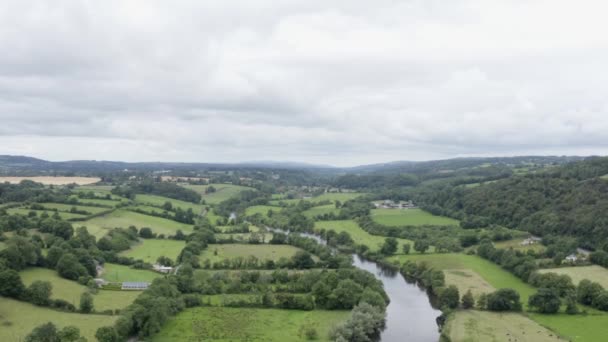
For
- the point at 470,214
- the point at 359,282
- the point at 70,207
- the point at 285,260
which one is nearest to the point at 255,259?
the point at 285,260

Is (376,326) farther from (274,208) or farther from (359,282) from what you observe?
(274,208)

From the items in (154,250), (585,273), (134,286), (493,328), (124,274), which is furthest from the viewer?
(154,250)

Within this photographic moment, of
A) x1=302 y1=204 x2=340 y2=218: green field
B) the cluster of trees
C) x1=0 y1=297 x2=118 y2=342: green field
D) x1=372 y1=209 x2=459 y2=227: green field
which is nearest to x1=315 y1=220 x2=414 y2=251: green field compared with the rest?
x1=372 y1=209 x2=459 y2=227: green field

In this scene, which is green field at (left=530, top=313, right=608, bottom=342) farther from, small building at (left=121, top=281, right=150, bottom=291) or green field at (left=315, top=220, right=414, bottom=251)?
small building at (left=121, top=281, right=150, bottom=291)

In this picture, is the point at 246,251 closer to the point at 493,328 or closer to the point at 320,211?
the point at 493,328

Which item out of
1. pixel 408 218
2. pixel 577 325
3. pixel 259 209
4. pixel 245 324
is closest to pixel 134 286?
pixel 245 324

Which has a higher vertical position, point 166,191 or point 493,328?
point 166,191

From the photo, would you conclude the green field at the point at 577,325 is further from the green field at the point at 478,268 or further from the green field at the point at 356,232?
the green field at the point at 356,232
